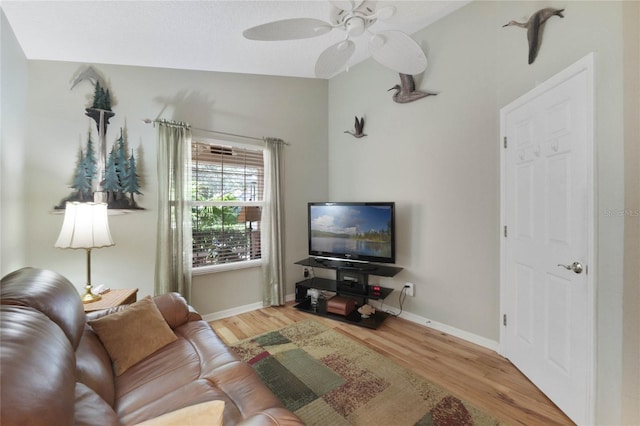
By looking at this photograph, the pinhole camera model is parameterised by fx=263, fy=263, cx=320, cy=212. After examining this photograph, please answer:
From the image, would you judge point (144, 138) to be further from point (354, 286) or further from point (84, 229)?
point (354, 286)

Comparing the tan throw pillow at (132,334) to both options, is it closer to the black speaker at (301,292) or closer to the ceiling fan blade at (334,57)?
the black speaker at (301,292)

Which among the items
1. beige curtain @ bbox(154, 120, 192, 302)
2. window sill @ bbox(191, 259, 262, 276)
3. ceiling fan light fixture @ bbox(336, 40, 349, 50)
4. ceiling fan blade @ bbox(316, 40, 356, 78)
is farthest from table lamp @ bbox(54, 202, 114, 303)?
ceiling fan light fixture @ bbox(336, 40, 349, 50)

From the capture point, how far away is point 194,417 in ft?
2.32

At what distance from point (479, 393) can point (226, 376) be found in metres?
1.69

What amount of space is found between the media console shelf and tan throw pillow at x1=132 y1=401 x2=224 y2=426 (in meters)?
2.25

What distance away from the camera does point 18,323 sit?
83 cm

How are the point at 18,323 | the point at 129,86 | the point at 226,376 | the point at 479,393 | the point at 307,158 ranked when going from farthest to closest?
the point at 307,158, the point at 129,86, the point at 479,393, the point at 226,376, the point at 18,323

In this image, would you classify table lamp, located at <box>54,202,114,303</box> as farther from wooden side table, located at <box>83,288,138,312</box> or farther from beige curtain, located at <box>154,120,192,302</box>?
beige curtain, located at <box>154,120,192,302</box>

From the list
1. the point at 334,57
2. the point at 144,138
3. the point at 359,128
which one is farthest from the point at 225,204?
the point at 334,57

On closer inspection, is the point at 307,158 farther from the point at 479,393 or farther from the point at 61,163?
the point at 479,393

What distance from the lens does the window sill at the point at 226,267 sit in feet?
9.69

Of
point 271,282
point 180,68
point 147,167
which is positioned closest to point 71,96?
→ point 147,167

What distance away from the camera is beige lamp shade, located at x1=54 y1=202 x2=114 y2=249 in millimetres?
1876

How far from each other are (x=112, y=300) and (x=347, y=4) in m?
2.59
